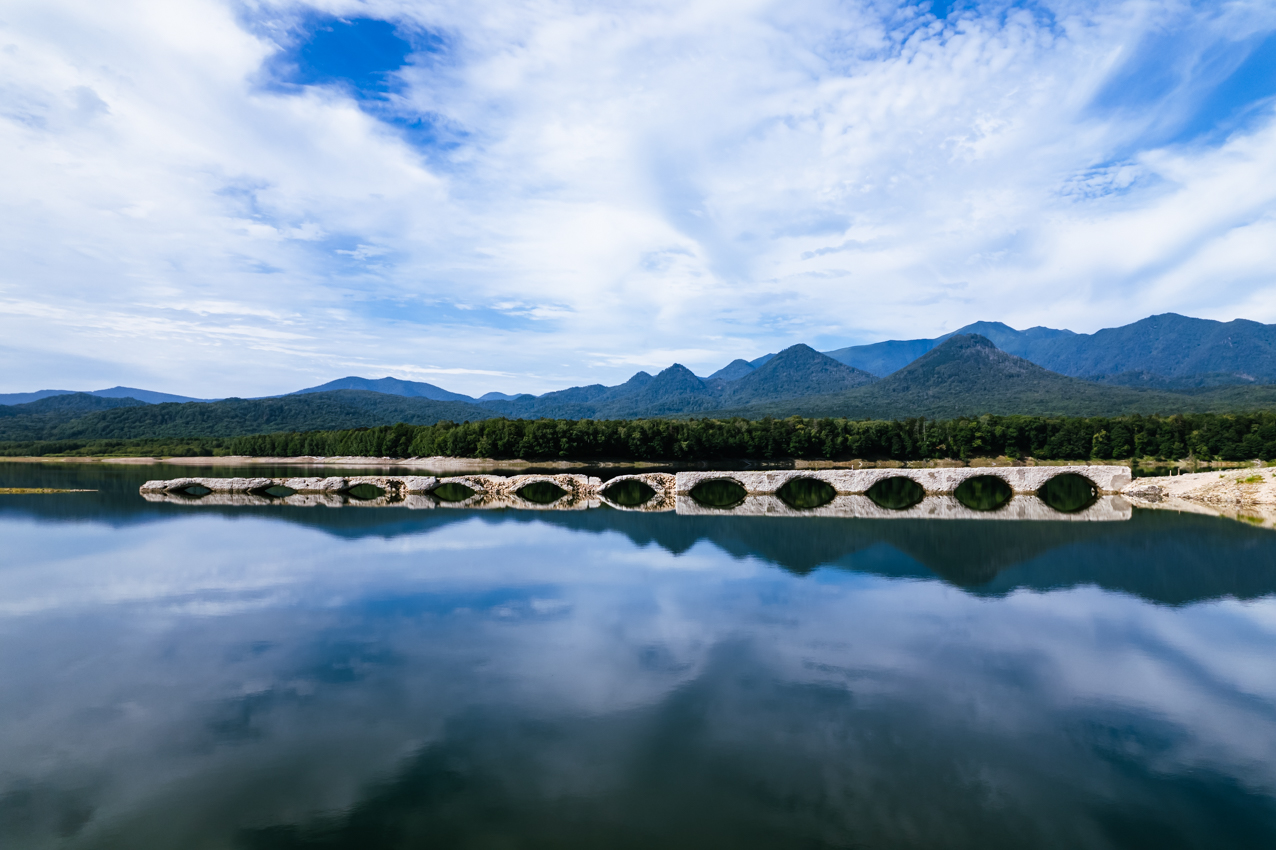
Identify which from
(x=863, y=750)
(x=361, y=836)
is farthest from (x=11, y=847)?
(x=863, y=750)

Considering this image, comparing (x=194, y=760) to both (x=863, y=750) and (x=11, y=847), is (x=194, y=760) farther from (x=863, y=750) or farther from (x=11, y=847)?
(x=863, y=750)

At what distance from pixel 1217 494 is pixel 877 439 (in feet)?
115

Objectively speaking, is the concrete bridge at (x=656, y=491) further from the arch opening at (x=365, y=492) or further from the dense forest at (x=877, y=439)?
the dense forest at (x=877, y=439)

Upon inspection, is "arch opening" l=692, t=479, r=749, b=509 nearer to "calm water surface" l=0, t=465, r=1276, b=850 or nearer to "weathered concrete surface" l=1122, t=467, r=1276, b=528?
"calm water surface" l=0, t=465, r=1276, b=850

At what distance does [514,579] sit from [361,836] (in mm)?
14956

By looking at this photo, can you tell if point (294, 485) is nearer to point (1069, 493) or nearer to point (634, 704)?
point (634, 704)

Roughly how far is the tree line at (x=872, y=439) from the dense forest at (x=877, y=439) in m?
0.12

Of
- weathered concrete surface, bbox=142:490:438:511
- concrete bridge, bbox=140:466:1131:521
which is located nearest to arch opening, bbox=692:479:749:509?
concrete bridge, bbox=140:466:1131:521

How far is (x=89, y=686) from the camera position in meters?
12.9

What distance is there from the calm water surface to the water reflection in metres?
20.6

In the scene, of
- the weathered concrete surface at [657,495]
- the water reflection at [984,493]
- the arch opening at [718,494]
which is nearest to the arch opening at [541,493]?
the weathered concrete surface at [657,495]

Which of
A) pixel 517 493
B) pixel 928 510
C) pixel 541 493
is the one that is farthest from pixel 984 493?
pixel 517 493

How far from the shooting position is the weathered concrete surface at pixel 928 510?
1565 inches

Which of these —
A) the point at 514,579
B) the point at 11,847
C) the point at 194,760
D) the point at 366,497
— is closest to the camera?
the point at 11,847
